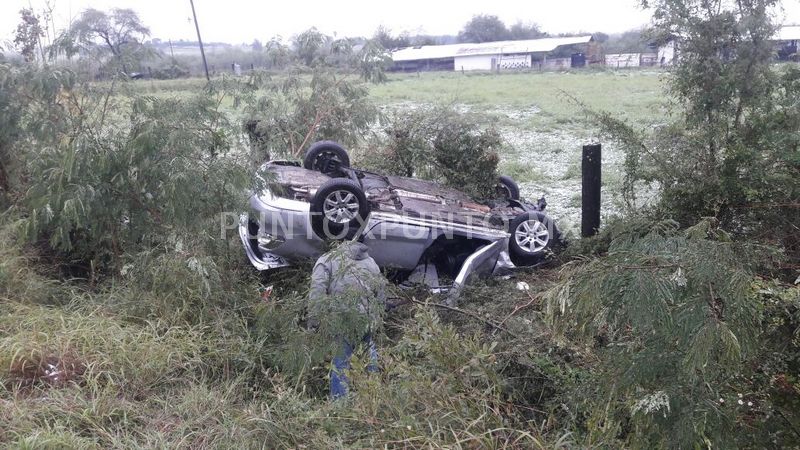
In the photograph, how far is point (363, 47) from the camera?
28.9ft

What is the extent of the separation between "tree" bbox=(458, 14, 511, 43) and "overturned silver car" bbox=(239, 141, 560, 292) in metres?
64.8

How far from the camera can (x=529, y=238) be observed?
5.70 m

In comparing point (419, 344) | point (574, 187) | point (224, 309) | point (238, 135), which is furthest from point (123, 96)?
point (574, 187)

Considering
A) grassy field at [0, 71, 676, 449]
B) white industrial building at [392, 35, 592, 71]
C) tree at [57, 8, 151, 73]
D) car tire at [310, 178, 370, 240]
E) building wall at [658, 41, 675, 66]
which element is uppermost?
white industrial building at [392, 35, 592, 71]

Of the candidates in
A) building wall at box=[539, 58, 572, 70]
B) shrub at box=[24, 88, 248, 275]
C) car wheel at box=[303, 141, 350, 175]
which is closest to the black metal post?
car wheel at box=[303, 141, 350, 175]

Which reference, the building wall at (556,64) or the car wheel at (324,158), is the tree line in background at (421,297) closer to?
the car wheel at (324,158)

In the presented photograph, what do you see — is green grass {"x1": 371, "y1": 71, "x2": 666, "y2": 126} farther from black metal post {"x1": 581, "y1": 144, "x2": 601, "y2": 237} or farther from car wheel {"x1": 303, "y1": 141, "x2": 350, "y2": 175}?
black metal post {"x1": 581, "y1": 144, "x2": 601, "y2": 237}

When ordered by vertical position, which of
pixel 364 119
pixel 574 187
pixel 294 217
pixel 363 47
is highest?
pixel 363 47

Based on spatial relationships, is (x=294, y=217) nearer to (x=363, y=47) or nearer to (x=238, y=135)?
(x=238, y=135)

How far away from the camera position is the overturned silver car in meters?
5.25

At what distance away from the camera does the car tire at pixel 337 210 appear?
17.1 ft

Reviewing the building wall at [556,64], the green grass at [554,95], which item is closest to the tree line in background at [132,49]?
the green grass at [554,95]

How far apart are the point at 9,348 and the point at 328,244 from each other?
2.40m

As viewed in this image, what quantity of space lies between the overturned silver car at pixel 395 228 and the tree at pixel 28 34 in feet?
10.6
